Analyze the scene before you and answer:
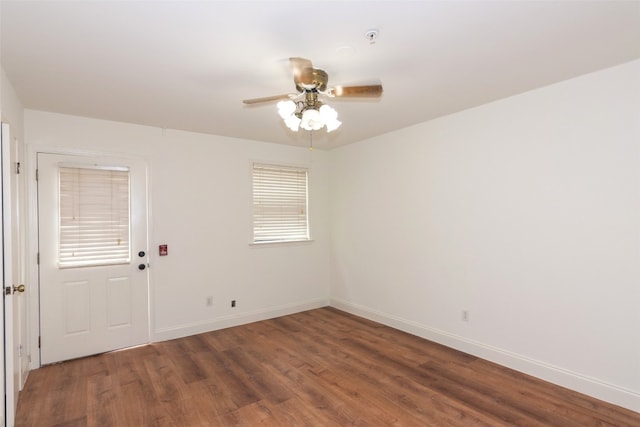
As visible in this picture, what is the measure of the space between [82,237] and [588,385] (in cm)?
496

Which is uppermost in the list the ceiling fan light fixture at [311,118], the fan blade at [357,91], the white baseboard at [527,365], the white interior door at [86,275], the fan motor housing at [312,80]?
the fan motor housing at [312,80]

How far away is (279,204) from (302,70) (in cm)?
313

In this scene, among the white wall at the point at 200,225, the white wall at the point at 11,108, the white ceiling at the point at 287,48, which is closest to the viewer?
the white ceiling at the point at 287,48

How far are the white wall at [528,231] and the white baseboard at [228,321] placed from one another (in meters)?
1.26

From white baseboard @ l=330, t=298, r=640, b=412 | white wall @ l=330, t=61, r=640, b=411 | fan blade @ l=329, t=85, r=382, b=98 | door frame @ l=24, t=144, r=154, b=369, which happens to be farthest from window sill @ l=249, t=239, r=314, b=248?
fan blade @ l=329, t=85, r=382, b=98

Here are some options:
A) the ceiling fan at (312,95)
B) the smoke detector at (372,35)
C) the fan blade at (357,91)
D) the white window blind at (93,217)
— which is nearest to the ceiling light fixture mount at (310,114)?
the ceiling fan at (312,95)

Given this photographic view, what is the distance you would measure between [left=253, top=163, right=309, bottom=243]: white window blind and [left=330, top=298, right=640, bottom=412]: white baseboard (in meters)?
1.83

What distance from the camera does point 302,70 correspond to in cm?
203

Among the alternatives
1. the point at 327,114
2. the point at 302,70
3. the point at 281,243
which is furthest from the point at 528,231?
the point at 281,243

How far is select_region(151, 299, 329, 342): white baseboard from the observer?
13.3 feet

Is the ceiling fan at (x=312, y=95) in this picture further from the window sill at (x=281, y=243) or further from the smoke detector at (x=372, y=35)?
the window sill at (x=281, y=243)

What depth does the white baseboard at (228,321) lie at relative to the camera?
4.04 m

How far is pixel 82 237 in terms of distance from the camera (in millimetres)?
3557

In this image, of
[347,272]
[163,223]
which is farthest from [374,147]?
[163,223]
